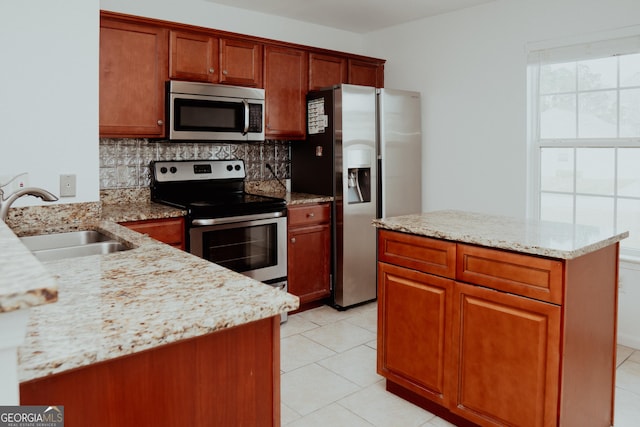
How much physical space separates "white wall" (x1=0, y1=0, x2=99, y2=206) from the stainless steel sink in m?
0.25

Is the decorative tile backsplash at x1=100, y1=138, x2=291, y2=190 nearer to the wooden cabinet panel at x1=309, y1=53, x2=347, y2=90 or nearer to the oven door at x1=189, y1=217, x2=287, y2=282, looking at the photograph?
the wooden cabinet panel at x1=309, y1=53, x2=347, y2=90

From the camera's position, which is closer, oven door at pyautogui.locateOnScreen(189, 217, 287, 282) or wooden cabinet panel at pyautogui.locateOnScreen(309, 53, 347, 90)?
oven door at pyautogui.locateOnScreen(189, 217, 287, 282)

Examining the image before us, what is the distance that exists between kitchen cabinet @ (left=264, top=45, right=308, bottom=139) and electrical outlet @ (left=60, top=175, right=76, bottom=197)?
1.78 m

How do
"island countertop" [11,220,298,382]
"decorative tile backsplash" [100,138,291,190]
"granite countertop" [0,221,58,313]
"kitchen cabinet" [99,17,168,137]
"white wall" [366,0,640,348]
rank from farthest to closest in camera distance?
"decorative tile backsplash" [100,138,291,190], "white wall" [366,0,640,348], "kitchen cabinet" [99,17,168,137], "island countertop" [11,220,298,382], "granite countertop" [0,221,58,313]

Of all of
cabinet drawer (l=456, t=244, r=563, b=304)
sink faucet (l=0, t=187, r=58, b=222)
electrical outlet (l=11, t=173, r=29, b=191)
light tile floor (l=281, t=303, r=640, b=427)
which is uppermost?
electrical outlet (l=11, t=173, r=29, b=191)

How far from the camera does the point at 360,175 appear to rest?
161 inches

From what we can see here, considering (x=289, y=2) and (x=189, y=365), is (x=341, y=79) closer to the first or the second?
(x=289, y=2)

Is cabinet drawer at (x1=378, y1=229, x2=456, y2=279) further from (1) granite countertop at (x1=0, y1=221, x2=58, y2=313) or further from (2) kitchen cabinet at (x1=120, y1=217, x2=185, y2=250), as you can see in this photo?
(1) granite countertop at (x1=0, y1=221, x2=58, y2=313)

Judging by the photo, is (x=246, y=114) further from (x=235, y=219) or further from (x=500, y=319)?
(x=500, y=319)

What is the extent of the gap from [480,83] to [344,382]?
2632 mm

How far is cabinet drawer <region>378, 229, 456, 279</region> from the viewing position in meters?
2.21

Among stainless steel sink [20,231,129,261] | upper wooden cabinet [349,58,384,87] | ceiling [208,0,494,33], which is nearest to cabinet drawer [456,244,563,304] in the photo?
stainless steel sink [20,231,129,261]

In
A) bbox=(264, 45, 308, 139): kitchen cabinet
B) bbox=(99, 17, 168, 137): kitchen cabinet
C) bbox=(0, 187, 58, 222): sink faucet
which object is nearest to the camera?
bbox=(0, 187, 58, 222): sink faucet

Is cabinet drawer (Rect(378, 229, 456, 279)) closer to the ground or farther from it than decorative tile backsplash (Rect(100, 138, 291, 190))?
closer to the ground
